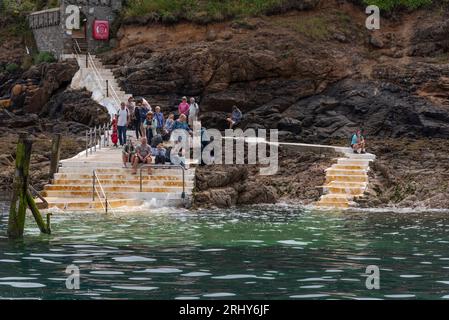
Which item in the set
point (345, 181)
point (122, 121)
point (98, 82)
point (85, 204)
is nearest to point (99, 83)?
point (98, 82)

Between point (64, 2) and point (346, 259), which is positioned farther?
point (64, 2)

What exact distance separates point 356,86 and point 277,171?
36.5ft

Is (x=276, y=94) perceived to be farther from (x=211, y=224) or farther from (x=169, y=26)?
(x=211, y=224)

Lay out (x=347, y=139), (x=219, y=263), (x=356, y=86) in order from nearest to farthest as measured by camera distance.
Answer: (x=219, y=263), (x=347, y=139), (x=356, y=86)

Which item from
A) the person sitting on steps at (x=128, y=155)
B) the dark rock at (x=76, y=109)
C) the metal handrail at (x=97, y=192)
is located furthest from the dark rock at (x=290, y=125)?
the metal handrail at (x=97, y=192)

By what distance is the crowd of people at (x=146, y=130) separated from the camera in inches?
1261

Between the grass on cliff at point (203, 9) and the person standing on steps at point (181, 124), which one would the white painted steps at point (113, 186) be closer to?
the person standing on steps at point (181, 124)

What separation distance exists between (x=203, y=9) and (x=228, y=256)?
116 ft

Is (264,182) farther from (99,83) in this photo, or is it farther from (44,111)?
(44,111)

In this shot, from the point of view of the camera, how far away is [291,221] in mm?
26891

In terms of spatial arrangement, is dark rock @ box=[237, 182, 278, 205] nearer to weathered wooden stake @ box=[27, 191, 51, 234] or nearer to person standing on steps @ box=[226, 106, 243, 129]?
weathered wooden stake @ box=[27, 191, 51, 234]

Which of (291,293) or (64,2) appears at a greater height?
(64,2)

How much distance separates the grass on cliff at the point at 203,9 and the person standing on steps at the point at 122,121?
16913 mm

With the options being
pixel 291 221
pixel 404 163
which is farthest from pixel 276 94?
pixel 291 221
